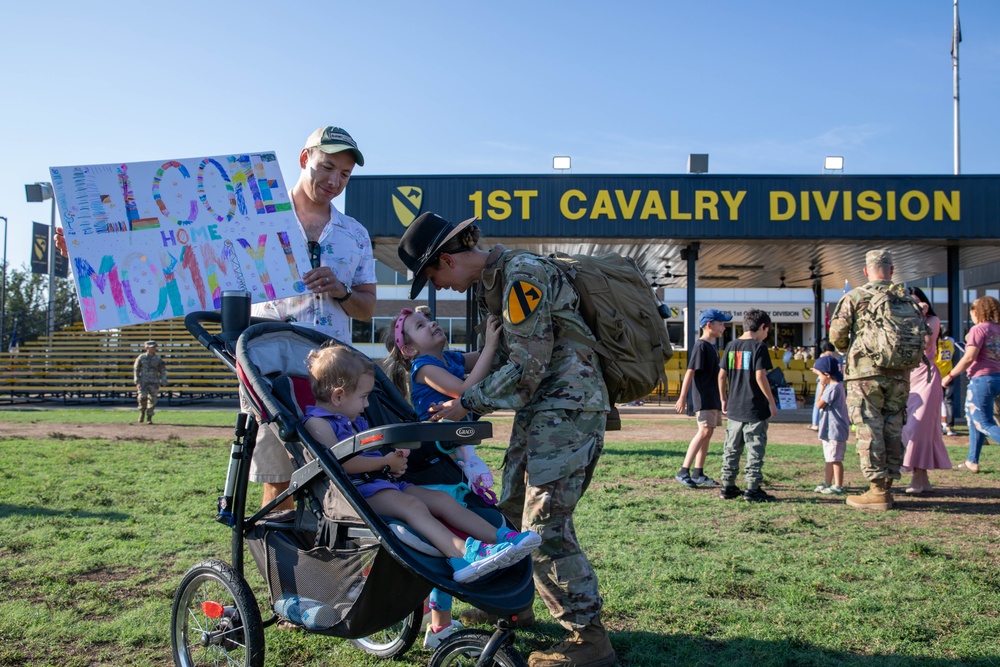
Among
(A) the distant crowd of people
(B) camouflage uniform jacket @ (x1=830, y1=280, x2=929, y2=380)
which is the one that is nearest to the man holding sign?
(A) the distant crowd of people

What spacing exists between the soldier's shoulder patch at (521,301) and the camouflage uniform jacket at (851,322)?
452 centimetres

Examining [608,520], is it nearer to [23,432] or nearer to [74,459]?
[74,459]

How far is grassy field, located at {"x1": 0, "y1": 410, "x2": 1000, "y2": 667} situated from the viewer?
11.6 feet

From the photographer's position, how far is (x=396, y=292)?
42.6 m

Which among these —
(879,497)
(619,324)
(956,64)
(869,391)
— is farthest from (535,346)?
(956,64)

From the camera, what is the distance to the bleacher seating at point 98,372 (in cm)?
2595

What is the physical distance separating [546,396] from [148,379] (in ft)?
50.6

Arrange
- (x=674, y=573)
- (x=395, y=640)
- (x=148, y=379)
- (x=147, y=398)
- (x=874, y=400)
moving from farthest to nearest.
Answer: (x=148, y=379), (x=147, y=398), (x=874, y=400), (x=674, y=573), (x=395, y=640)

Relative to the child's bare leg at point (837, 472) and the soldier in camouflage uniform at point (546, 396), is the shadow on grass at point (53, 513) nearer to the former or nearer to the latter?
the soldier in camouflage uniform at point (546, 396)

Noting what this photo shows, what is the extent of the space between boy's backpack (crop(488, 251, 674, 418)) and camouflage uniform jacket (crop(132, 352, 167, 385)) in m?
15.4

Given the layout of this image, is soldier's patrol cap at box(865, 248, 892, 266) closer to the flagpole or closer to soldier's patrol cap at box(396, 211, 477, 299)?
soldier's patrol cap at box(396, 211, 477, 299)

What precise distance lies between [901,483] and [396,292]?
35967mm

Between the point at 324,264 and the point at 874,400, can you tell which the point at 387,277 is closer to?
the point at 874,400

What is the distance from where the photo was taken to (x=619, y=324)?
338cm
